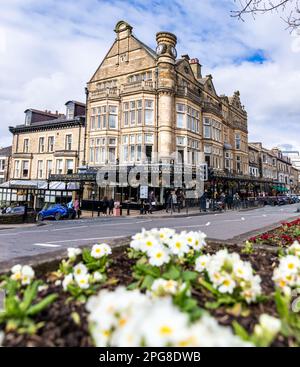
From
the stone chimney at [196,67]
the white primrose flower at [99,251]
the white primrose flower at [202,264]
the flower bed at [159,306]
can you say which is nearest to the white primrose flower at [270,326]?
the flower bed at [159,306]

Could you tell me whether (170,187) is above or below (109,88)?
below

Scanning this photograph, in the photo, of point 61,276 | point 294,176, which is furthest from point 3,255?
point 294,176

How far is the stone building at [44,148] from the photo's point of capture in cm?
3381

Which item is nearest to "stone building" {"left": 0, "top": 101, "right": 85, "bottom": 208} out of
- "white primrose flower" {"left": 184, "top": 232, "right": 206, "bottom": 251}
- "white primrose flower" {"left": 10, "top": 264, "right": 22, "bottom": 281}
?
"white primrose flower" {"left": 10, "top": 264, "right": 22, "bottom": 281}

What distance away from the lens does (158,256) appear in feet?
7.66

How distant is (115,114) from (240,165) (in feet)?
78.3

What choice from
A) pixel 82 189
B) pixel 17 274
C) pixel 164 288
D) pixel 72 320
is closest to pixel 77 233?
pixel 17 274

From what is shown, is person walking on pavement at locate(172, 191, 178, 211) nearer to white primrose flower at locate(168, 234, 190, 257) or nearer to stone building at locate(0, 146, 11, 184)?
white primrose flower at locate(168, 234, 190, 257)

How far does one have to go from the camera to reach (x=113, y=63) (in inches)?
1277

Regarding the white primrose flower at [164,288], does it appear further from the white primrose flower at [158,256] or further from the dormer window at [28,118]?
the dormer window at [28,118]

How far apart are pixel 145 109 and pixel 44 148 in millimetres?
17454

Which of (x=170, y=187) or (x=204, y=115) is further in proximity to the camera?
(x=204, y=115)

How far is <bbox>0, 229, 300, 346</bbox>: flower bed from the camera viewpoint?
118cm

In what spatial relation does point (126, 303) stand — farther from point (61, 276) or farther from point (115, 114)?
point (115, 114)
